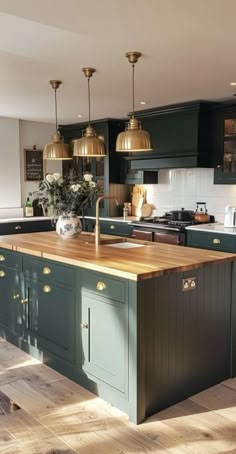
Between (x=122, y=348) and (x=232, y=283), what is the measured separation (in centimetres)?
95

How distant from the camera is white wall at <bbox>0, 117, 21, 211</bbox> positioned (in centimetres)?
609

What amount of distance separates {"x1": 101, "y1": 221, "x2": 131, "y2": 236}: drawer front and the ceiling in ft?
5.98

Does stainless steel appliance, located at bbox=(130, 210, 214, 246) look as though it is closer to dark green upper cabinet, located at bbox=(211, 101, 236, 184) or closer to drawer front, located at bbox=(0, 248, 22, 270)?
dark green upper cabinet, located at bbox=(211, 101, 236, 184)

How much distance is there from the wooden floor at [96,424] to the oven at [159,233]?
2.26 m

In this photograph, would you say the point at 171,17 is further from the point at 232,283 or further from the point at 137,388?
the point at 137,388

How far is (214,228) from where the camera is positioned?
4723 millimetres

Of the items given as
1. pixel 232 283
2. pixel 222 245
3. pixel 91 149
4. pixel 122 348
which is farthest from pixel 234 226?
pixel 122 348

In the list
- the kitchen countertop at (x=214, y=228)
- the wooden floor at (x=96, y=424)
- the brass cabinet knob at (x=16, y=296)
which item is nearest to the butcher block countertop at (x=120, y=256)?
the brass cabinet knob at (x=16, y=296)

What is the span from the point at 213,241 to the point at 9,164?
3234mm

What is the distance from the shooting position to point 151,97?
181 inches

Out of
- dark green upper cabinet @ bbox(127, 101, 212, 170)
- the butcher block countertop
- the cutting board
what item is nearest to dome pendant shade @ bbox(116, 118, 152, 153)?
the butcher block countertop

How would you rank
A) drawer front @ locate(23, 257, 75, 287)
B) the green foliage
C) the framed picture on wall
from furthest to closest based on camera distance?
the framed picture on wall → the green foliage → drawer front @ locate(23, 257, 75, 287)

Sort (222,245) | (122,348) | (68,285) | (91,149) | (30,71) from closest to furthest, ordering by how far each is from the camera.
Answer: (122,348), (68,285), (91,149), (30,71), (222,245)

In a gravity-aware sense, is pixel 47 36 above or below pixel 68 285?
above
